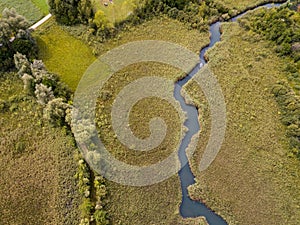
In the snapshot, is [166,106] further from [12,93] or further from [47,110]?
[12,93]

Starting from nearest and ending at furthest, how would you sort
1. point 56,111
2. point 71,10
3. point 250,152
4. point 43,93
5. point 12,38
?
point 56,111 < point 43,93 < point 250,152 < point 12,38 < point 71,10

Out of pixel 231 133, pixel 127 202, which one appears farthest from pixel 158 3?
pixel 127 202

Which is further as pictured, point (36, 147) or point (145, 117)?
point (145, 117)

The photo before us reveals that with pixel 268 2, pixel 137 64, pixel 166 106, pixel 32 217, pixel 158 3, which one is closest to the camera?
pixel 32 217

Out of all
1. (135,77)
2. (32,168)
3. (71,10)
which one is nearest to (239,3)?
(135,77)

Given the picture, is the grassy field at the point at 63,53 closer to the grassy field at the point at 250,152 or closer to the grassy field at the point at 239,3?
the grassy field at the point at 250,152

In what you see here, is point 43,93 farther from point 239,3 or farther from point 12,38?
point 239,3

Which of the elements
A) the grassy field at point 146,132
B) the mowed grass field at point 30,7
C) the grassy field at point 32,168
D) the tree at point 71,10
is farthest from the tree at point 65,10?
the grassy field at point 32,168
